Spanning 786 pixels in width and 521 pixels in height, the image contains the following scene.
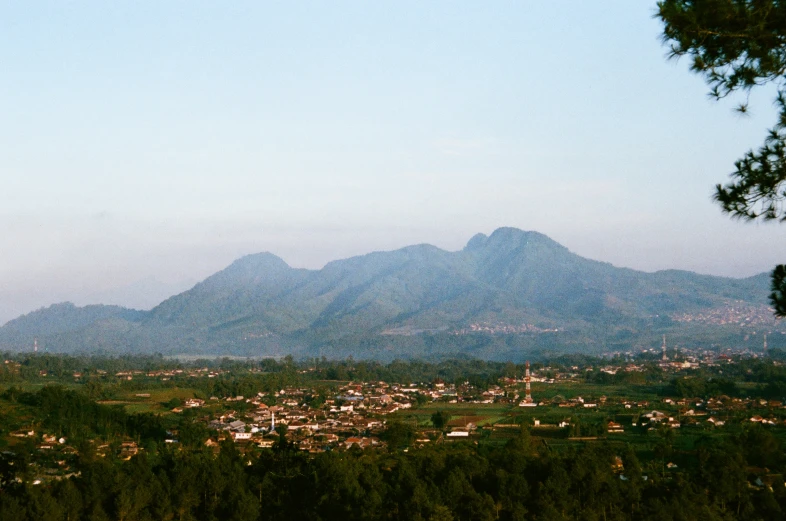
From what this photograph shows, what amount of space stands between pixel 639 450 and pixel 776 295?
2129 cm

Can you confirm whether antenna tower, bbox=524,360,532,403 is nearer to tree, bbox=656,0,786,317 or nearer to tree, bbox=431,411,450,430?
tree, bbox=431,411,450,430

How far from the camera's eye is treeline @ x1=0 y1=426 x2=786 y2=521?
46.6ft

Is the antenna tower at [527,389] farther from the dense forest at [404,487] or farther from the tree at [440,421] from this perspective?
the dense forest at [404,487]

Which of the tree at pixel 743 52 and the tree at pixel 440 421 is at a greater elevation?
the tree at pixel 743 52

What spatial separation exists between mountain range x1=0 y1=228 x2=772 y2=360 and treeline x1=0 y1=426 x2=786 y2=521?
89823 millimetres

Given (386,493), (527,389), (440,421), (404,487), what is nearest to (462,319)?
(527,389)

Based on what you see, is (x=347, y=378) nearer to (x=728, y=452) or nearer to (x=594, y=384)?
(x=594, y=384)

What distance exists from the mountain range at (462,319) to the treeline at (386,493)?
295 feet

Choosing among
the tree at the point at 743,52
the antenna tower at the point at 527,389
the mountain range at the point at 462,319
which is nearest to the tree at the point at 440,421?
the antenna tower at the point at 527,389

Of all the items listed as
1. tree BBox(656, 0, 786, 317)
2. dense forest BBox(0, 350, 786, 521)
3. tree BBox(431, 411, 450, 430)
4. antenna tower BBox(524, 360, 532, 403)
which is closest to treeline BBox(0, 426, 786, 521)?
dense forest BBox(0, 350, 786, 521)

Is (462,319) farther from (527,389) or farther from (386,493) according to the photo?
(386,493)

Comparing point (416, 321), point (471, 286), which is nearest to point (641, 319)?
point (416, 321)

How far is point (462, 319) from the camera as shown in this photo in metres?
147

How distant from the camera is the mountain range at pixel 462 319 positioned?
124062 mm
